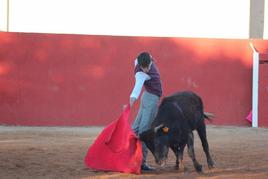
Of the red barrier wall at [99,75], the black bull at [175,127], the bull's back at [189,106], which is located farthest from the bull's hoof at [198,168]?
the red barrier wall at [99,75]

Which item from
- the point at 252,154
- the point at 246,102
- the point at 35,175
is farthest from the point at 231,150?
the point at 246,102

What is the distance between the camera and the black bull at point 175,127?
24.9ft

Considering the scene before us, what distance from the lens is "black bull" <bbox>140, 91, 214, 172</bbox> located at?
7578 millimetres

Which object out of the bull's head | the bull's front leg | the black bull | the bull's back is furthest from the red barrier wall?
the bull's head

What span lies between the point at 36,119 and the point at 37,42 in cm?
189

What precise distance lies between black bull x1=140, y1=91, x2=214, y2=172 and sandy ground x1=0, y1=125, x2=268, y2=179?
331 mm

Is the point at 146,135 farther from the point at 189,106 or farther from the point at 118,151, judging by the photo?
the point at 189,106

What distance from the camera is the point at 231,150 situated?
10.8 metres

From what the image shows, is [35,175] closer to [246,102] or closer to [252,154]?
[252,154]

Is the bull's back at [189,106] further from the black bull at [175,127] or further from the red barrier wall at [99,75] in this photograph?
the red barrier wall at [99,75]

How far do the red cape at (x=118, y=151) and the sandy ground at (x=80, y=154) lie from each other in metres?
0.14

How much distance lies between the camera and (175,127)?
25.3 ft

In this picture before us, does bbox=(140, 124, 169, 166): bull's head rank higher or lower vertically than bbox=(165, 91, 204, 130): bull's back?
lower

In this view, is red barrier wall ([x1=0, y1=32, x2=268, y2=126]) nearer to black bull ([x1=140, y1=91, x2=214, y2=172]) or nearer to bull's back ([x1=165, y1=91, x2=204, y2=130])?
bull's back ([x1=165, y1=91, x2=204, y2=130])
